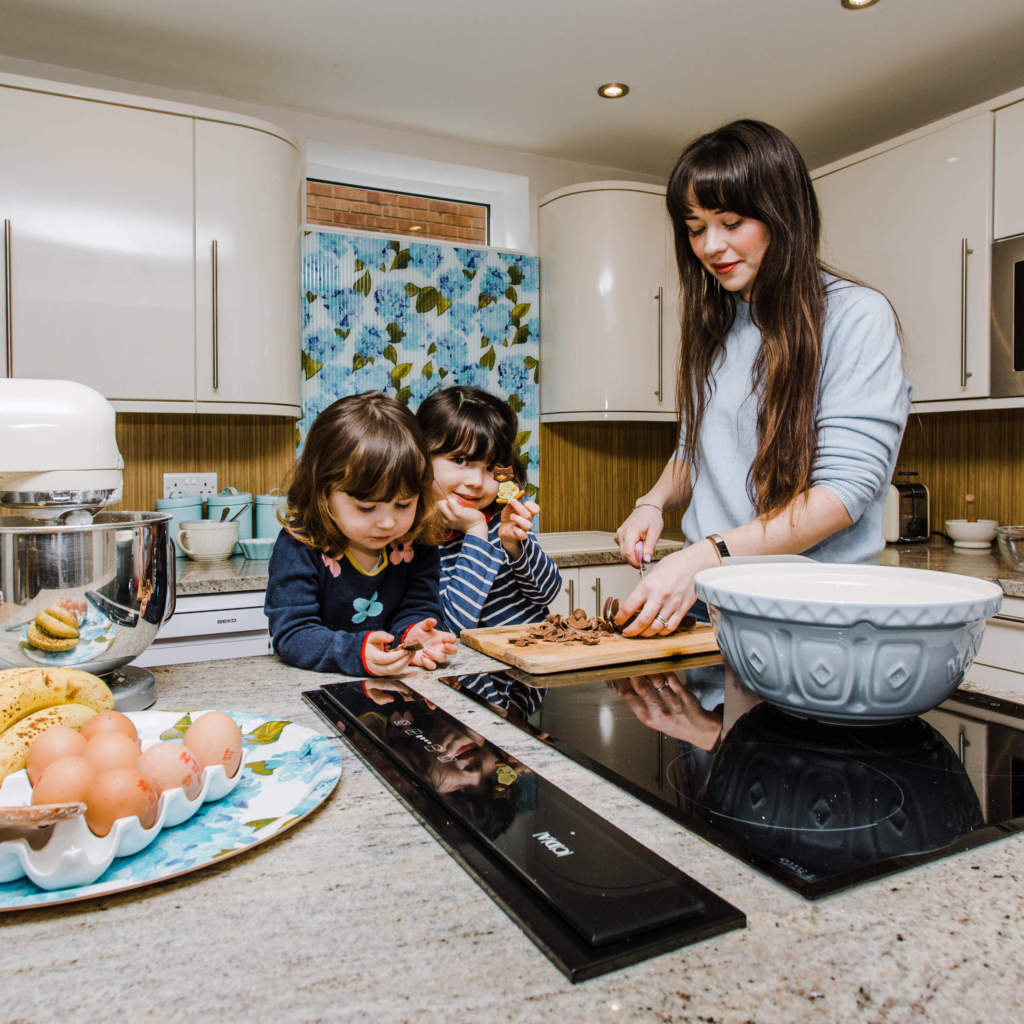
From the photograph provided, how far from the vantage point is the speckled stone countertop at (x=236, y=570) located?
222 centimetres

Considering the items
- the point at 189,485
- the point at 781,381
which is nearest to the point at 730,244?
the point at 781,381

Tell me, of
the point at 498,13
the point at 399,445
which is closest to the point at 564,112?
the point at 498,13

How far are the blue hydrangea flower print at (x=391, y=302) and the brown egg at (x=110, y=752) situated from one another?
8.45 ft

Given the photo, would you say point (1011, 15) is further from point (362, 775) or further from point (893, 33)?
point (362, 775)

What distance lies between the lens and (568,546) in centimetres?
295

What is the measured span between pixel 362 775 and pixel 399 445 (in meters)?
0.69

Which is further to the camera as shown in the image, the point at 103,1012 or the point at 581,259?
the point at 581,259

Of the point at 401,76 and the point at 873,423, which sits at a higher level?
the point at 401,76

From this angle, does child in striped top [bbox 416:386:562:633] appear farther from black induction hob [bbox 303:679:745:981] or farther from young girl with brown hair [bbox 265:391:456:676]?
black induction hob [bbox 303:679:745:981]

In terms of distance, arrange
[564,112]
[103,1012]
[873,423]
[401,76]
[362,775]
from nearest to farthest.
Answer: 1. [103,1012]
2. [362,775]
3. [873,423]
4. [401,76]
5. [564,112]

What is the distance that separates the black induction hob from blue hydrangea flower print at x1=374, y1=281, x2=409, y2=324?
242cm

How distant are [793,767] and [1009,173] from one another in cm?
231

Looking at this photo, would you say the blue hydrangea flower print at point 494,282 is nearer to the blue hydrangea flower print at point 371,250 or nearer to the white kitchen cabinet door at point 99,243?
the blue hydrangea flower print at point 371,250

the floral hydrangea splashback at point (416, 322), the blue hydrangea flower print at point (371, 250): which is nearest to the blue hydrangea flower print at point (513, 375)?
the floral hydrangea splashback at point (416, 322)
